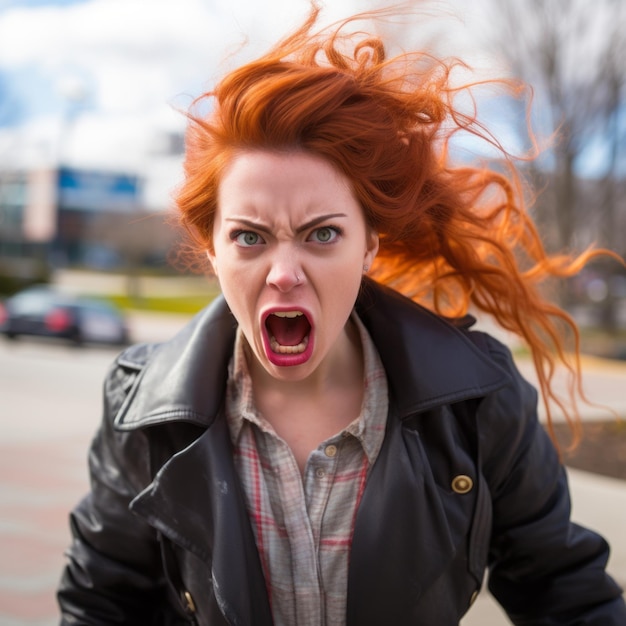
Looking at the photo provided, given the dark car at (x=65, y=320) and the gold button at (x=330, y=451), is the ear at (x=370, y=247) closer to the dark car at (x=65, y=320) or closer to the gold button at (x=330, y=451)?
the gold button at (x=330, y=451)

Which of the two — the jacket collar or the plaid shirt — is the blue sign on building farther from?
the plaid shirt

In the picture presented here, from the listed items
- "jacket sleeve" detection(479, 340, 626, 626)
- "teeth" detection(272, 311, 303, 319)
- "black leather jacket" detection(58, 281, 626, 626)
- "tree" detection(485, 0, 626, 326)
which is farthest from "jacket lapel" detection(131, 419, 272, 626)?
"tree" detection(485, 0, 626, 326)

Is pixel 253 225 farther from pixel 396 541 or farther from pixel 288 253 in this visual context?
pixel 396 541

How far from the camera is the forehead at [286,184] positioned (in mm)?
1769

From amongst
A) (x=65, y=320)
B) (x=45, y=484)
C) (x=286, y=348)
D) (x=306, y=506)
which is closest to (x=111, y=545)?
(x=306, y=506)

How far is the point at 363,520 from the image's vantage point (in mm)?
1811

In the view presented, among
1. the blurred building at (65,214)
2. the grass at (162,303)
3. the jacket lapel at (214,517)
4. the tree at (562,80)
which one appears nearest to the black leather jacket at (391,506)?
the jacket lapel at (214,517)

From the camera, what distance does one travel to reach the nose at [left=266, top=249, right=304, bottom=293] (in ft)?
5.70

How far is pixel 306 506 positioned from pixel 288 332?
38 centimetres

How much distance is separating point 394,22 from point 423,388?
2.84 ft

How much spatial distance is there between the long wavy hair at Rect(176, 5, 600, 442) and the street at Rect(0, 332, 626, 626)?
197 cm

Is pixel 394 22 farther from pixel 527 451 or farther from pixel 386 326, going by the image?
pixel 527 451

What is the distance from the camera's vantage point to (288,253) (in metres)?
1.76

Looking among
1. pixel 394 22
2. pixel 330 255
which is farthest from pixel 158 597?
pixel 394 22
